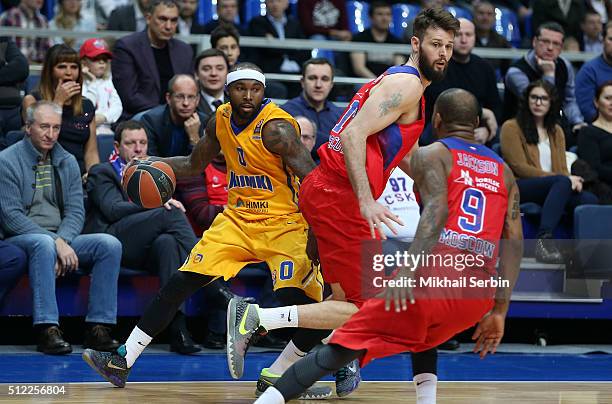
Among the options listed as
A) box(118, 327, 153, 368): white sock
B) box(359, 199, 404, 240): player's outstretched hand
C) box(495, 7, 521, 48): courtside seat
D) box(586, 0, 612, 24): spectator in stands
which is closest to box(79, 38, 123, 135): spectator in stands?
box(118, 327, 153, 368): white sock

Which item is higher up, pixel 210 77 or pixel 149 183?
pixel 210 77

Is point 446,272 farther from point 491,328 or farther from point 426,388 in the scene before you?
point 426,388

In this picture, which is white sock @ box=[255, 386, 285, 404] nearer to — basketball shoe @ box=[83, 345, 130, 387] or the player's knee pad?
the player's knee pad

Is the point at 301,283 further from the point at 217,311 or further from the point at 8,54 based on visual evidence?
the point at 8,54

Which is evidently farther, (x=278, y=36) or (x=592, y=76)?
(x=278, y=36)

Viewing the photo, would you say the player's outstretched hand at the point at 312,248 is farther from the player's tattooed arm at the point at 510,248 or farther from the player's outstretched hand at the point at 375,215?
the player's tattooed arm at the point at 510,248

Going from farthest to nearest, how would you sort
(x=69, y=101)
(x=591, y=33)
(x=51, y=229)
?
(x=591, y=33), (x=69, y=101), (x=51, y=229)

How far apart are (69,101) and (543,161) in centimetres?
393

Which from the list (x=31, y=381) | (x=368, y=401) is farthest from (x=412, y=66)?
(x=31, y=381)

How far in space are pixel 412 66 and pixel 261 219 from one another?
1439 mm

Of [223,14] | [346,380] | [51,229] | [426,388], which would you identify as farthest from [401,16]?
[426,388]

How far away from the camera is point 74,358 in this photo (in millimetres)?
7363

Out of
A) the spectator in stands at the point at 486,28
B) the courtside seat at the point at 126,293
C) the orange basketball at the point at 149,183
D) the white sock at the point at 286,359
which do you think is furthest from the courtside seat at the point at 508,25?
the white sock at the point at 286,359

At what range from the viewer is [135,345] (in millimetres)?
6277
